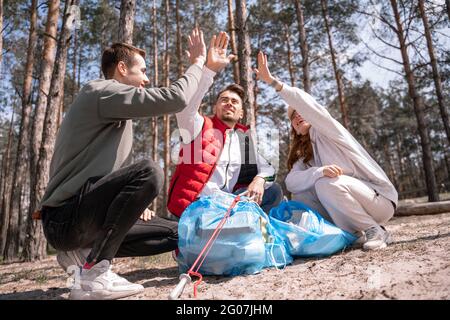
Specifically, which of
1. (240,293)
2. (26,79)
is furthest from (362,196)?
(26,79)

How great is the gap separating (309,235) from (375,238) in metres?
0.59

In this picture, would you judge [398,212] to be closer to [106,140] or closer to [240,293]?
[240,293]

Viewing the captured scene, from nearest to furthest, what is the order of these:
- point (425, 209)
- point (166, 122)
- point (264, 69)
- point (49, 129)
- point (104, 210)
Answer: point (104, 210)
point (264, 69)
point (49, 129)
point (425, 209)
point (166, 122)

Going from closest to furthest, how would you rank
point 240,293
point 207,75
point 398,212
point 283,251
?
point 240,293, point 283,251, point 207,75, point 398,212

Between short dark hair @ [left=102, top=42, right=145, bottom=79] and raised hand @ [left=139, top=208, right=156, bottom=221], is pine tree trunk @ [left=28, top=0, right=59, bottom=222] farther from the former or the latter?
short dark hair @ [left=102, top=42, right=145, bottom=79]

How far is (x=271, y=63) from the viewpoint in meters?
14.7

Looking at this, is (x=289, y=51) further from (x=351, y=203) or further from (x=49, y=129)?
(x=351, y=203)

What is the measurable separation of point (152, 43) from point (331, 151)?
14.0m

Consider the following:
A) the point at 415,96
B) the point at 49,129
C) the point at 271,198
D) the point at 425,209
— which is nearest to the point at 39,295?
the point at 271,198

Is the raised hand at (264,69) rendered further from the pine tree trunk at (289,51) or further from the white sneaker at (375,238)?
the pine tree trunk at (289,51)

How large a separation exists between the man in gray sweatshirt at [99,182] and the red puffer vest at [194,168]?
0.73 metres

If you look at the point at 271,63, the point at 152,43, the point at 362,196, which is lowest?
the point at 362,196

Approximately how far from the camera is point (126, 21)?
4.50 meters

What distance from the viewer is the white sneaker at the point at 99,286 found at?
181 centimetres
